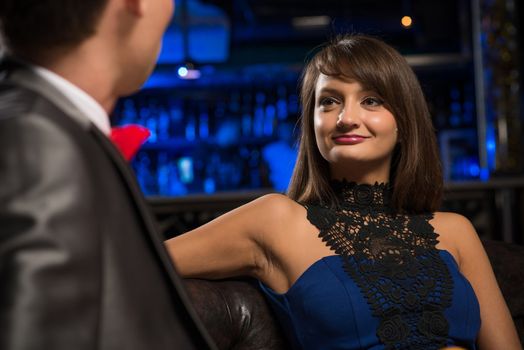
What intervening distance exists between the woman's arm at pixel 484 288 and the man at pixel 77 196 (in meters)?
1.32

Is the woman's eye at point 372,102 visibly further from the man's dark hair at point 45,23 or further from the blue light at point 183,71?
the blue light at point 183,71

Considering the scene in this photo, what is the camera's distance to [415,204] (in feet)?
7.18

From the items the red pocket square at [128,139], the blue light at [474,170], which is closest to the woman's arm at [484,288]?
the red pocket square at [128,139]

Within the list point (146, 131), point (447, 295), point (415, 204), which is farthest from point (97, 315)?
point (415, 204)

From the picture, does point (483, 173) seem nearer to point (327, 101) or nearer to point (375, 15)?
point (375, 15)

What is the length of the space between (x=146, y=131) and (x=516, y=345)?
1369mm

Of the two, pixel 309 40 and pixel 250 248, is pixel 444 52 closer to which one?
pixel 309 40

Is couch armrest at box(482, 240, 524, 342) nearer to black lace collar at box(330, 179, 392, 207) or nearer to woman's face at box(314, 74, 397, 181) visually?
black lace collar at box(330, 179, 392, 207)

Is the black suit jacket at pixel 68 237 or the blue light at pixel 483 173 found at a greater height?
the black suit jacket at pixel 68 237

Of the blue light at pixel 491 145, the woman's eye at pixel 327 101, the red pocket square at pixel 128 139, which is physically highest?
the red pocket square at pixel 128 139

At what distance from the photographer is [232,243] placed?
76.2 inches

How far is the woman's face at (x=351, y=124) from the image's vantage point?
2.00 meters

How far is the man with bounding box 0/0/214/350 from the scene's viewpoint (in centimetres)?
69

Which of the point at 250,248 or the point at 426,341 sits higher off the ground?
the point at 250,248
